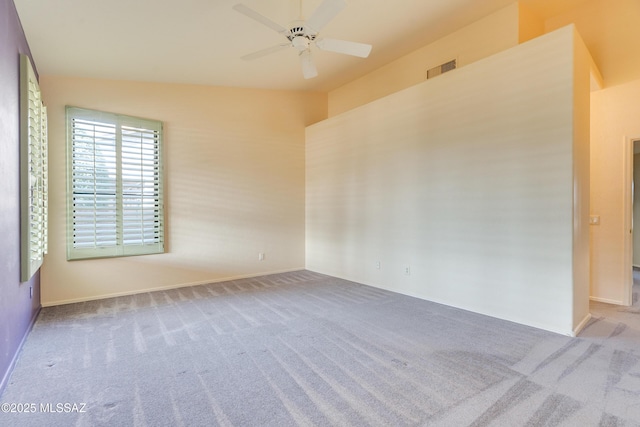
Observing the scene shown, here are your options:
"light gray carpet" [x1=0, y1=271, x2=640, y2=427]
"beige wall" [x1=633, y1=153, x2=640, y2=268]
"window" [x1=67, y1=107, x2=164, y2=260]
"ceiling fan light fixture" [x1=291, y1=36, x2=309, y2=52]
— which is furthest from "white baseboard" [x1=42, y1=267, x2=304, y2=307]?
"beige wall" [x1=633, y1=153, x2=640, y2=268]

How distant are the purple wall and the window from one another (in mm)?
1343

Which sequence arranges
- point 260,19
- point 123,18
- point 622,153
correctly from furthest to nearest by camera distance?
point 622,153 < point 123,18 < point 260,19

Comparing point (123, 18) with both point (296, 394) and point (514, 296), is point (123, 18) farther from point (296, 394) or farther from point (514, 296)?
point (514, 296)

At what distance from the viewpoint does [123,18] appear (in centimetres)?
303

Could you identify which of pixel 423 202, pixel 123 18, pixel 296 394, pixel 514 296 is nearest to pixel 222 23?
pixel 123 18

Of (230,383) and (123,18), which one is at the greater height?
(123,18)

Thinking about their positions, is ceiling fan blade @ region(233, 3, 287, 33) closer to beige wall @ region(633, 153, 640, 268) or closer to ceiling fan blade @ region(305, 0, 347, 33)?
ceiling fan blade @ region(305, 0, 347, 33)

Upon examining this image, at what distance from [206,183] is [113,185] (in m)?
1.29

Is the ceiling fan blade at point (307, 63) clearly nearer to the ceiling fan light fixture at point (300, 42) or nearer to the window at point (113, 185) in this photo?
the ceiling fan light fixture at point (300, 42)

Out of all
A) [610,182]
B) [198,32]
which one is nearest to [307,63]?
[198,32]

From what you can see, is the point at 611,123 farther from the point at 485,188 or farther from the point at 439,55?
the point at 439,55

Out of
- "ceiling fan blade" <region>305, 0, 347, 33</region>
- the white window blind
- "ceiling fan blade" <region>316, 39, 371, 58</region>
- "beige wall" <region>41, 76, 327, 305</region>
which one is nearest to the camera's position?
"ceiling fan blade" <region>305, 0, 347, 33</region>

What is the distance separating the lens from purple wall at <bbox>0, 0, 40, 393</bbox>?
2266 millimetres

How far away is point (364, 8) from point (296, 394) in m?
3.74
